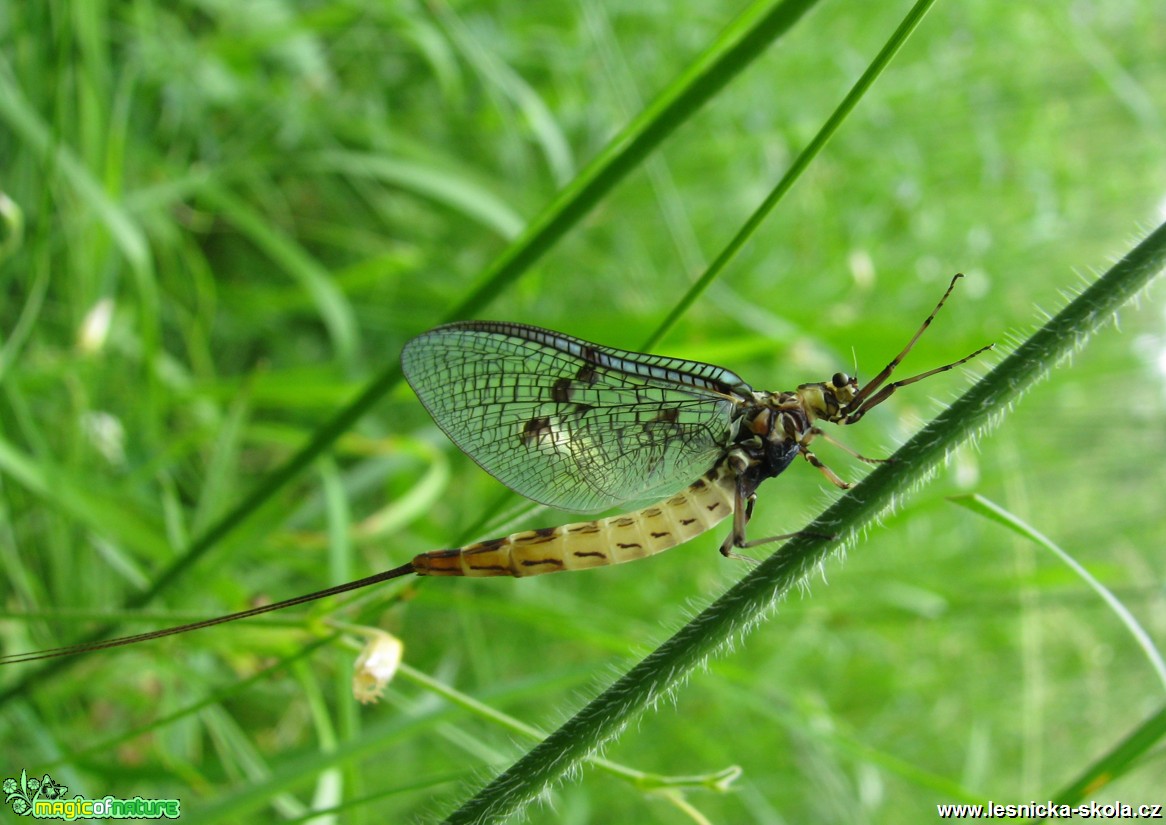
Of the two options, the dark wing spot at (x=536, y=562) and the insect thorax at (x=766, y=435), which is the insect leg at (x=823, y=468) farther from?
the dark wing spot at (x=536, y=562)

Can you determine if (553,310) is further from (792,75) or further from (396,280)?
(792,75)

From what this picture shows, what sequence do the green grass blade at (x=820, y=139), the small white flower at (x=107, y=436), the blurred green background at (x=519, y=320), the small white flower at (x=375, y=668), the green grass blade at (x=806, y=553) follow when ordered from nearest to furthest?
the green grass blade at (x=806, y=553), the green grass blade at (x=820, y=139), the small white flower at (x=375, y=668), the blurred green background at (x=519, y=320), the small white flower at (x=107, y=436)

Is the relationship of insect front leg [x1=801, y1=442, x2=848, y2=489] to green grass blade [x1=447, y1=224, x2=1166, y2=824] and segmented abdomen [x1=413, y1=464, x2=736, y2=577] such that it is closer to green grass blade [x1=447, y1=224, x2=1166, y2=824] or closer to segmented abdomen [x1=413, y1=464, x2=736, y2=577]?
segmented abdomen [x1=413, y1=464, x2=736, y2=577]

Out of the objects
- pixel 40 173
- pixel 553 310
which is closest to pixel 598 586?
pixel 553 310
